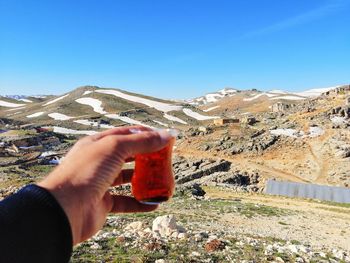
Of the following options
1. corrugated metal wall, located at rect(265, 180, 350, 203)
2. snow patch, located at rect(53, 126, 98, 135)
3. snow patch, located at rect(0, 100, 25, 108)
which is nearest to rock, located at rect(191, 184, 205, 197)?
corrugated metal wall, located at rect(265, 180, 350, 203)

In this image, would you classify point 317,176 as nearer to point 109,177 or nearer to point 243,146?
point 243,146

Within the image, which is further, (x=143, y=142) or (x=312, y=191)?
(x=312, y=191)

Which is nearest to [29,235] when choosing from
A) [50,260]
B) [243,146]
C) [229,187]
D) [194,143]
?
[50,260]

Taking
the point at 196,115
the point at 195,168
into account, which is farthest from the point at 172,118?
the point at 195,168

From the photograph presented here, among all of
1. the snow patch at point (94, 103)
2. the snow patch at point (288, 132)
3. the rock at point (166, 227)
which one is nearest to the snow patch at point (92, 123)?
the snow patch at point (94, 103)

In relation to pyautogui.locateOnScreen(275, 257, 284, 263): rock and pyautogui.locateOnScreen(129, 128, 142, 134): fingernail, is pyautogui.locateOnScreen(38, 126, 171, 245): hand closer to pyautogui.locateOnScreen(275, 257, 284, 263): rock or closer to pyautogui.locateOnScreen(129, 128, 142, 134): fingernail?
pyautogui.locateOnScreen(129, 128, 142, 134): fingernail

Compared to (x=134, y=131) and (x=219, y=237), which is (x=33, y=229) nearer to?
(x=134, y=131)
